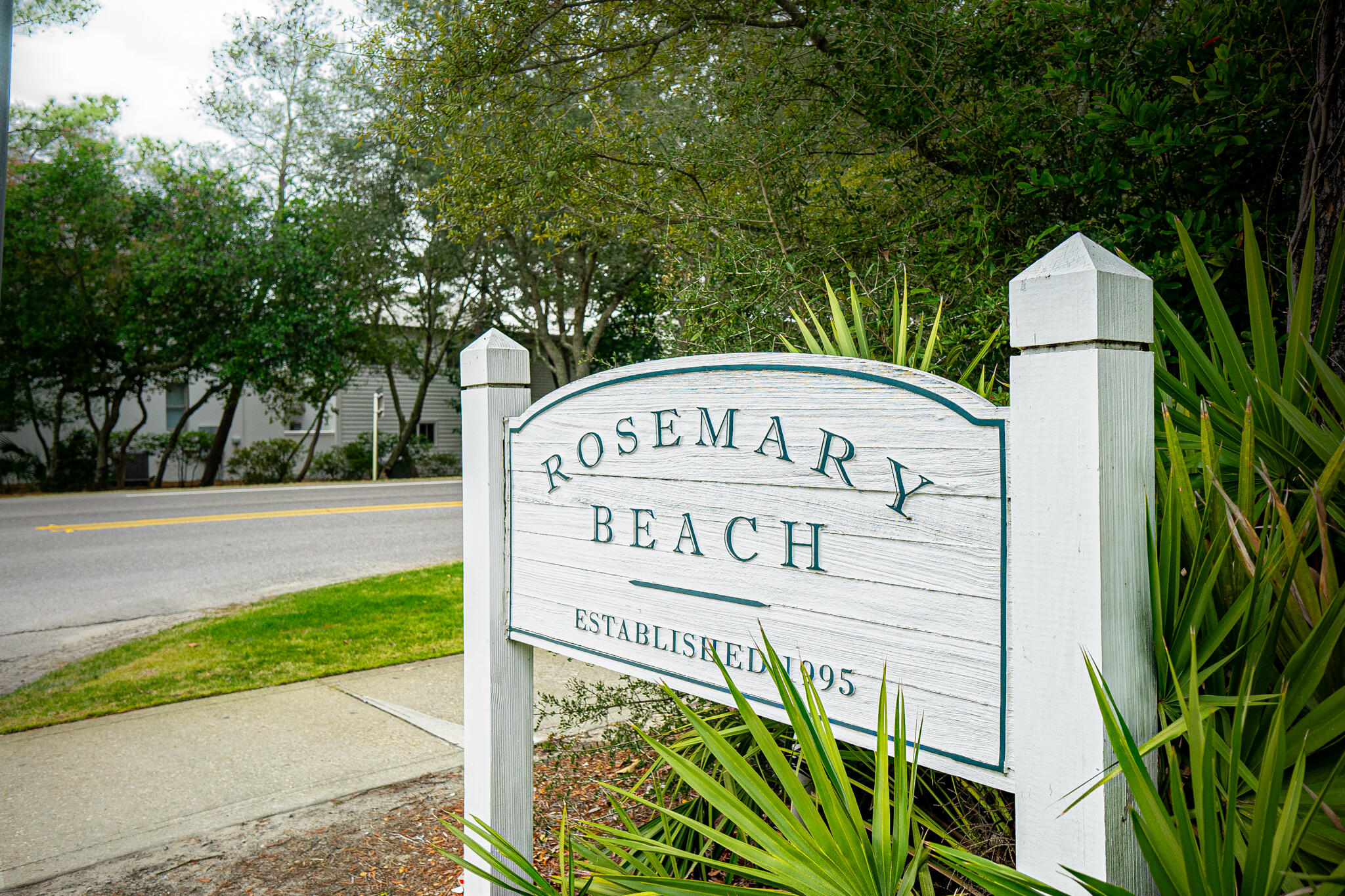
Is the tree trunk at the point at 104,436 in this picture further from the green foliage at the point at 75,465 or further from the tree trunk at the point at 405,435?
the tree trunk at the point at 405,435

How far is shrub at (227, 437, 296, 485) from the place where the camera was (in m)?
23.0

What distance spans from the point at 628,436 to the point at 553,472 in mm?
320

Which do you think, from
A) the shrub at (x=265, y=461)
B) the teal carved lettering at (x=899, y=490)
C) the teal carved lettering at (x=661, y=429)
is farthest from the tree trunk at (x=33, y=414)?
the teal carved lettering at (x=899, y=490)

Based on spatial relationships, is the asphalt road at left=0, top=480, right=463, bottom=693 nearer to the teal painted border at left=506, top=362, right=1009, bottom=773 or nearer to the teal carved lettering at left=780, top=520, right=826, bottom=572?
the teal painted border at left=506, top=362, right=1009, bottom=773

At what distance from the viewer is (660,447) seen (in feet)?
6.90

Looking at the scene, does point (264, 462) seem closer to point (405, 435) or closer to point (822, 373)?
point (405, 435)

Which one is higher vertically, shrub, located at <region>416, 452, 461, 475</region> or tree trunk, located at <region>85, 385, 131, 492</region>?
tree trunk, located at <region>85, 385, 131, 492</region>

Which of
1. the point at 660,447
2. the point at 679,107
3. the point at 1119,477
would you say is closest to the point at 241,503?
the point at 679,107

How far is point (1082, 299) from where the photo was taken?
1350 millimetres

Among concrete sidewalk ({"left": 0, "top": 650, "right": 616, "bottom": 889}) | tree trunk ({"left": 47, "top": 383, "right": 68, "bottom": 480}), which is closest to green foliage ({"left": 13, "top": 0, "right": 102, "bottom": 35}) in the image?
tree trunk ({"left": 47, "top": 383, "right": 68, "bottom": 480})

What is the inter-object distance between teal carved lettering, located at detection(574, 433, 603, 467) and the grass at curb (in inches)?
155

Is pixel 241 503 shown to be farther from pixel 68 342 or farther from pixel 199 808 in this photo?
pixel 199 808

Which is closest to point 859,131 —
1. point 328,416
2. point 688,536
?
point 688,536

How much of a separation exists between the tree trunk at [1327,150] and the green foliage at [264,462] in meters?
23.2
